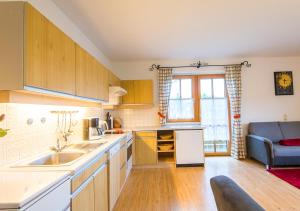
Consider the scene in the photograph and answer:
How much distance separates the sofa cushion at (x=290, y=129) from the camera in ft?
14.4

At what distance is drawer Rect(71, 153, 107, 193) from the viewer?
138cm

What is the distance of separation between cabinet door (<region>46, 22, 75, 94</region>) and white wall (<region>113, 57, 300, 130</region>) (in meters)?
3.09

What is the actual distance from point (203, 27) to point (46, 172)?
2.85 meters

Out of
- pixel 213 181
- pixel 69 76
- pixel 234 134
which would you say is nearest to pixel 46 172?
pixel 69 76

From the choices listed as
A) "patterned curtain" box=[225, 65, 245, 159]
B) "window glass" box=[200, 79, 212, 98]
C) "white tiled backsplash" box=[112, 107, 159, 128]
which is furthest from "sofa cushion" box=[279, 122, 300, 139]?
"white tiled backsplash" box=[112, 107, 159, 128]

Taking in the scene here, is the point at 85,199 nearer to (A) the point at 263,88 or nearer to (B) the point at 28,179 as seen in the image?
(B) the point at 28,179

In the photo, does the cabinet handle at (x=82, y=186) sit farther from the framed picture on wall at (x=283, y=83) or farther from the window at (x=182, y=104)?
the framed picture on wall at (x=283, y=83)

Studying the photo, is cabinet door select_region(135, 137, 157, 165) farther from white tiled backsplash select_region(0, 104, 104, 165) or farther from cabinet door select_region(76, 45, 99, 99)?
white tiled backsplash select_region(0, 104, 104, 165)

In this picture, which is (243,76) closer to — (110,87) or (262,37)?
(262,37)

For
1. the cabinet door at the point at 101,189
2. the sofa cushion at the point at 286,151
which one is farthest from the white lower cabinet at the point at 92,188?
the sofa cushion at the point at 286,151

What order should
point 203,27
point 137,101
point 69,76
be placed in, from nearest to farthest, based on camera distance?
point 69,76 < point 203,27 < point 137,101

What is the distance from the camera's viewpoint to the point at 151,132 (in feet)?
13.7

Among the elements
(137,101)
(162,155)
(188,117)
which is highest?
(137,101)

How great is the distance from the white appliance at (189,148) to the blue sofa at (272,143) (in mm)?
1209
